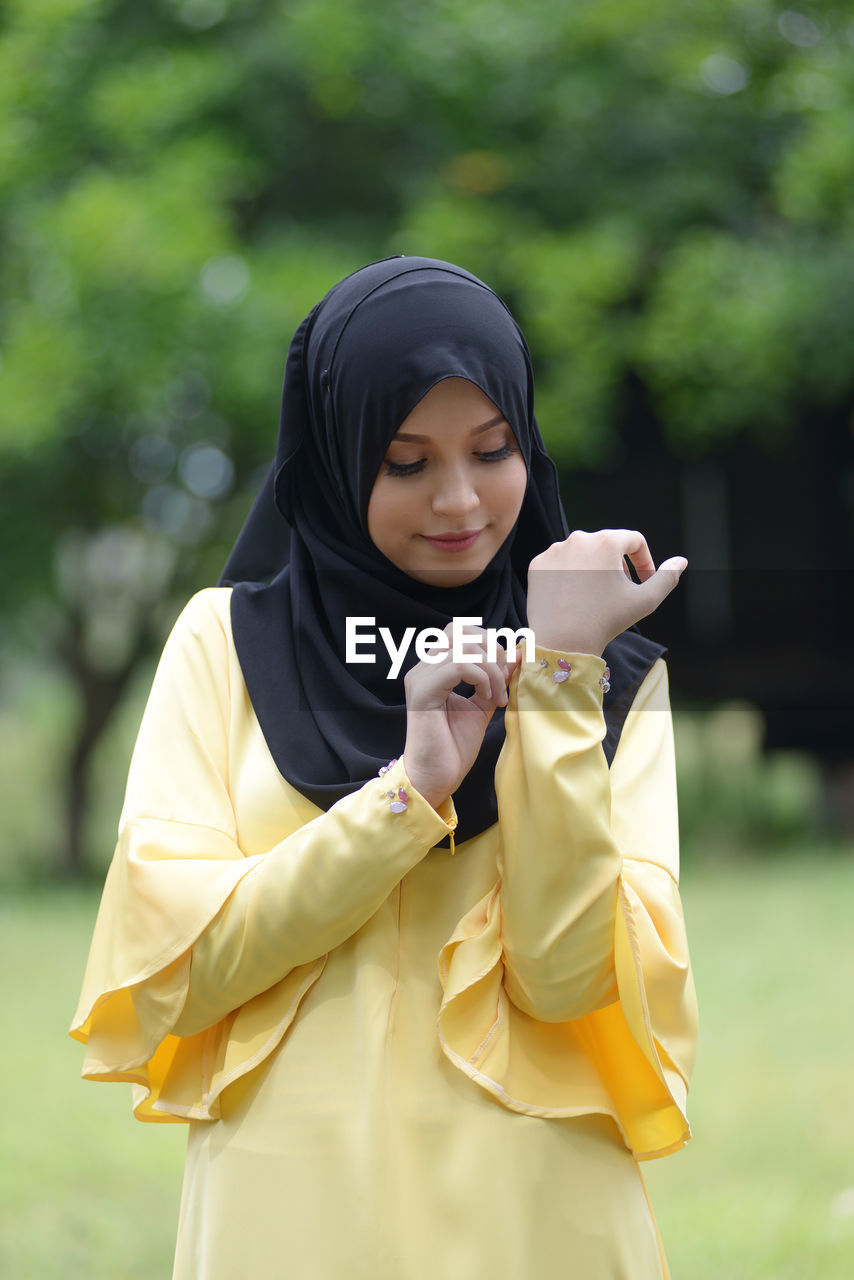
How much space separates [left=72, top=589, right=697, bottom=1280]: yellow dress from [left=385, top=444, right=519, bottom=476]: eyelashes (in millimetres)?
236

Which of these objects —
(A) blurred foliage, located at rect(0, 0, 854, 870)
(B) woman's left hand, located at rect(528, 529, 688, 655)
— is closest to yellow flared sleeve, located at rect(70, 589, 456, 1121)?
(B) woman's left hand, located at rect(528, 529, 688, 655)

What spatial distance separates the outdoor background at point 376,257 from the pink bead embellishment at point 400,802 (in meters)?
5.04

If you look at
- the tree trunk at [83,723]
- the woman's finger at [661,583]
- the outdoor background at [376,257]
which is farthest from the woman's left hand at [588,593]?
the tree trunk at [83,723]

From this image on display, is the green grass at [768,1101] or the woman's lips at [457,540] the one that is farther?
the green grass at [768,1101]

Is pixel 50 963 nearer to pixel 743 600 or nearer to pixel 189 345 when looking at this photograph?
pixel 189 345

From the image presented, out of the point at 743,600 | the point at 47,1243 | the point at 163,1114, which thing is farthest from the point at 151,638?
the point at 163,1114

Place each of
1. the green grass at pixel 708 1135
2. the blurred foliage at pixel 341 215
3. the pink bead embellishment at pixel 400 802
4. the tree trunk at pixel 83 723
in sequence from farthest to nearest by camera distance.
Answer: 1. the tree trunk at pixel 83 723
2. the blurred foliage at pixel 341 215
3. the green grass at pixel 708 1135
4. the pink bead embellishment at pixel 400 802

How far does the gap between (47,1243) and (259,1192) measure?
2.75 meters

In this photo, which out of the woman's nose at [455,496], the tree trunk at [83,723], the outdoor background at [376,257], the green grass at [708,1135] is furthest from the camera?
the tree trunk at [83,723]

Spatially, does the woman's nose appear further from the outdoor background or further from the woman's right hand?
the outdoor background

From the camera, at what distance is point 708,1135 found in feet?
14.8

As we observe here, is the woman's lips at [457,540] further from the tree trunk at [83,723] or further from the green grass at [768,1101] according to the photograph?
the tree trunk at [83,723]

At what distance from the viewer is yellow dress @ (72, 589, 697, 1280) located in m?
1.22

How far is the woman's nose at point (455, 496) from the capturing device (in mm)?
1307
